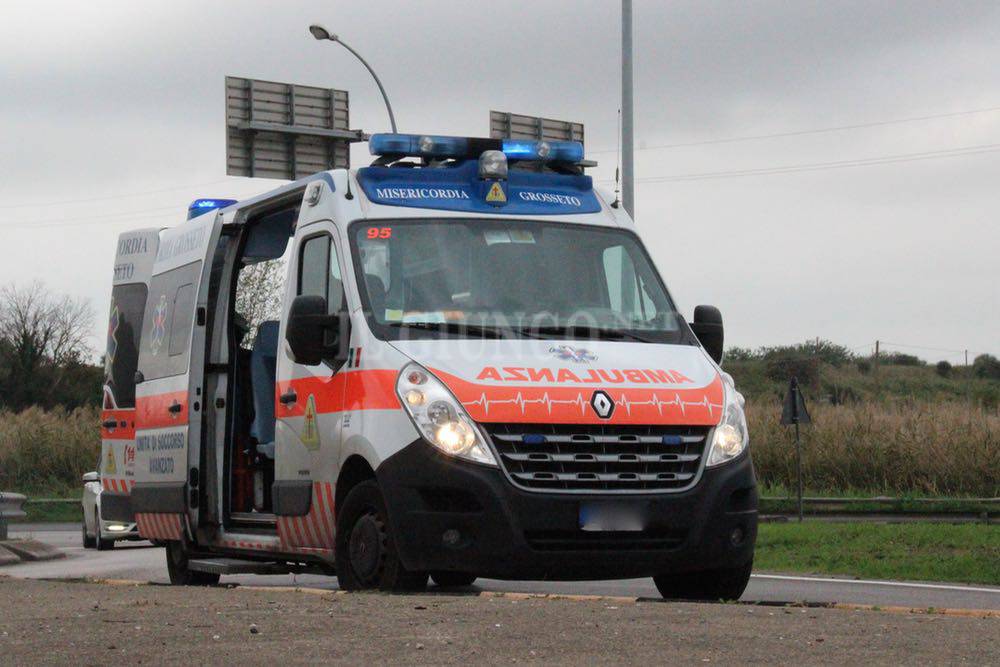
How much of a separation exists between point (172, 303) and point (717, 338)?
449cm

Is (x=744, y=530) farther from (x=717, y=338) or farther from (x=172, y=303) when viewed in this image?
(x=172, y=303)

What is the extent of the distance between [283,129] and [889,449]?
11906 mm

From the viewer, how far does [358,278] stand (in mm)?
9930

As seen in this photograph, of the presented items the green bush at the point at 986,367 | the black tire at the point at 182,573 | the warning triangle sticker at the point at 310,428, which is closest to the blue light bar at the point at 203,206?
the black tire at the point at 182,573

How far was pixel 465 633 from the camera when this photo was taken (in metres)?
7.05

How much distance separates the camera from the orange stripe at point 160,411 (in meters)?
12.4

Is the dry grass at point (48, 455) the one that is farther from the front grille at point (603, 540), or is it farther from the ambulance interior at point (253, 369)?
the front grille at point (603, 540)

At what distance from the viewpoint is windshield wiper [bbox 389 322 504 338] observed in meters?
9.58

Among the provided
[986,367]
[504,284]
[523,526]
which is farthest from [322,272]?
[986,367]

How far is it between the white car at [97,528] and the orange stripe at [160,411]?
28.3ft

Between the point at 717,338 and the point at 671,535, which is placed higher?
the point at 717,338

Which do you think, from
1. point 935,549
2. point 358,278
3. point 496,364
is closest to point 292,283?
point 358,278

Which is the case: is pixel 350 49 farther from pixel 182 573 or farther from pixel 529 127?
pixel 182 573

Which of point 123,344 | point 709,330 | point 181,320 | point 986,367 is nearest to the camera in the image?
point 709,330
